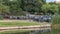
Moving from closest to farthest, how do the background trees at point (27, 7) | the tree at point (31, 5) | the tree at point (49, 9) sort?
the background trees at point (27, 7)
the tree at point (49, 9)
the tree at point (31, 5)

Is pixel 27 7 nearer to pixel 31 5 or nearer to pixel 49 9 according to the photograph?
pixel 31 5

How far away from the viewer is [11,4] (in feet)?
145

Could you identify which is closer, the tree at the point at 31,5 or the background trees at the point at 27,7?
the background trees at the point at 27,7

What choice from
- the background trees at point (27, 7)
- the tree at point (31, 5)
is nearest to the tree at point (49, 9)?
the background trees at point (27, 7)

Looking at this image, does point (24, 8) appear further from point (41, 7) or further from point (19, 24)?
point (19, 24)

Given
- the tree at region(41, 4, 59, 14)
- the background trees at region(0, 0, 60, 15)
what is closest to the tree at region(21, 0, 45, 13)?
the background trees at region(0, 0, 60, 15)

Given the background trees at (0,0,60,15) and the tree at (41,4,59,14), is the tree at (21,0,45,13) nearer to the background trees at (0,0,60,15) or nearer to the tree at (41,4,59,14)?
the background trees at (0,0,60,15)

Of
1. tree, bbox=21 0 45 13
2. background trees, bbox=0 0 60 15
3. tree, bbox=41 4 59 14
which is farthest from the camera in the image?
tree, bbox=21 0 45 13

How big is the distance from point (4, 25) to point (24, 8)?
1996 centimetres

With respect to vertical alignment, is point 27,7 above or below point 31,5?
below

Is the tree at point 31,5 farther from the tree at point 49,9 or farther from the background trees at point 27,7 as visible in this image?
the tree at point 49,9

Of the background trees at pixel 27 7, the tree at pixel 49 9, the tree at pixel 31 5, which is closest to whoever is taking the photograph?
the background trees at pixel 27 7

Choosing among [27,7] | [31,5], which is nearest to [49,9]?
→ [31,5]

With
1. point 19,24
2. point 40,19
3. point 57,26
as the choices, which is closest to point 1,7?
point 40,19
